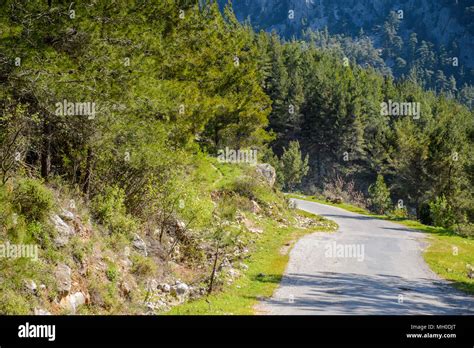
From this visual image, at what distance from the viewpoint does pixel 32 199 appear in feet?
43.1

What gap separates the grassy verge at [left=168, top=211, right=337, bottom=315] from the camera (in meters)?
14.2

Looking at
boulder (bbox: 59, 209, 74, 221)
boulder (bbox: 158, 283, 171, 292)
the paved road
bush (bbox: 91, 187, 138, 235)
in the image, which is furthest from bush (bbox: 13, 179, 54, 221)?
the paved road

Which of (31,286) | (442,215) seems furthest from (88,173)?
(442,215)

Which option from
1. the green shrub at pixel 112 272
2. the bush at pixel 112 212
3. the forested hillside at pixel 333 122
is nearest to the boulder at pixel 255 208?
the bush at pixel 112 212

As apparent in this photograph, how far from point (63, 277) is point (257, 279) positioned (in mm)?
9311

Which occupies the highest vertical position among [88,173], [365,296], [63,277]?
[88,173]

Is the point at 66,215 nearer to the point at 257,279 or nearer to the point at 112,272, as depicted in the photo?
the point at 112,272

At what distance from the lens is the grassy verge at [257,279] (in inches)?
557

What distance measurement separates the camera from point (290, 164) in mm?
74438

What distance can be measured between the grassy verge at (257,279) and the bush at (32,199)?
4.47 meters

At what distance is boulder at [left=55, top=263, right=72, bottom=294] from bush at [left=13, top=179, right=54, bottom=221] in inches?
62.7

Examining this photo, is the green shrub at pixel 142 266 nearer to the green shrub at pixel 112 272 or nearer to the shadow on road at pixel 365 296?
the green shrub at pixel 112 272

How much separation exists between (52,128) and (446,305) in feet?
46.6
